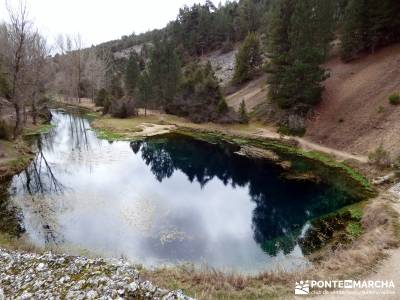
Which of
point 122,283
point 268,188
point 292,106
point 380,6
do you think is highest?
point 380,6

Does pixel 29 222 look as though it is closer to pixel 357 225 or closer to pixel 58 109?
pixel 357 225

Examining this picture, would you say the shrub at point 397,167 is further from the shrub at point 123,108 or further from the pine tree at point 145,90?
the shrub at point 123,108

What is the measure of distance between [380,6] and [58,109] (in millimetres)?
72152

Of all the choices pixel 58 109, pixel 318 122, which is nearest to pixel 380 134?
pixel 318 122

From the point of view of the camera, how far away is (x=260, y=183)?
27562mm

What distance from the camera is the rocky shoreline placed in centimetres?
961

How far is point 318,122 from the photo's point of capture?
38906 millimetres

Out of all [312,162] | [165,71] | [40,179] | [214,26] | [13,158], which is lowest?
[312,162]

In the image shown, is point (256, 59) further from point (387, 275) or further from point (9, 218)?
point (387, 275)

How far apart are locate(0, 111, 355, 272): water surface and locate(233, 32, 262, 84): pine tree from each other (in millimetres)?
33762

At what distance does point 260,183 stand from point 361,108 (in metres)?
18.1

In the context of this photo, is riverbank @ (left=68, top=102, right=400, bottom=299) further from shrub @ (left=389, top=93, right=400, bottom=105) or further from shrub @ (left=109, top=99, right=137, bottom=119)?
shrub @ (left=109, top=99, right=137, bottom=119)


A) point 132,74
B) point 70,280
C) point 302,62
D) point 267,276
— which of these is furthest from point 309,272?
point 132,74

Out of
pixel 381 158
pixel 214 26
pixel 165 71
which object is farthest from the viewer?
pixel 214 26
